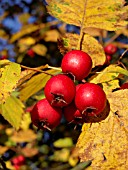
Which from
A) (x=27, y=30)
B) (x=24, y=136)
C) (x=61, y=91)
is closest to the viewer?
(x=61, y=91)

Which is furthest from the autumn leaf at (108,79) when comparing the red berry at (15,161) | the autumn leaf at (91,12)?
the red berry at (15,161)

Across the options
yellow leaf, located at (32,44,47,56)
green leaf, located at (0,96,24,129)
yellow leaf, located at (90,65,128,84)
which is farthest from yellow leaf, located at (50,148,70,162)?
yellow leaf, located at (90,65,128,84)

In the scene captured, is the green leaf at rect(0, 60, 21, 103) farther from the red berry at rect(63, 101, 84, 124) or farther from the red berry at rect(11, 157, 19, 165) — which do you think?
the red berry at rect(11, 157, 19, 165)

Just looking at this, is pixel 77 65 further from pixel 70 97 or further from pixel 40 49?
pixel 40 49

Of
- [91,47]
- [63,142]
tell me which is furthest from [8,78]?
[63,142]

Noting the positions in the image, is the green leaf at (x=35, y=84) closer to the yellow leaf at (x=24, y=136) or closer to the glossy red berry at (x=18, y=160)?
the yellow leaf at (x=24, y=136)

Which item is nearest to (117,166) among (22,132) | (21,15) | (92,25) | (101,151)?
(101,151)
